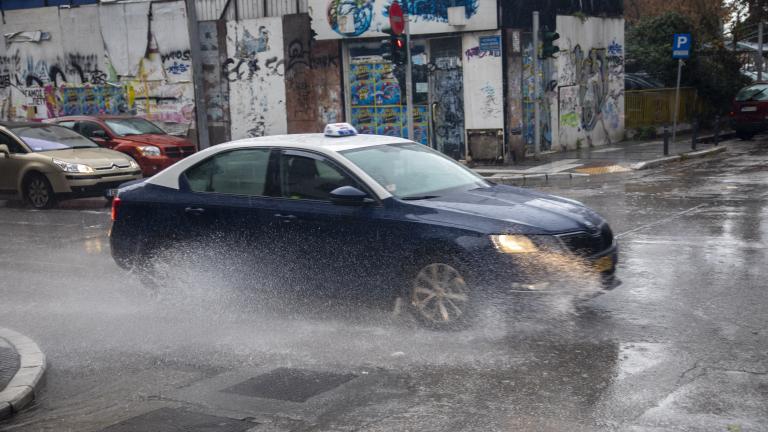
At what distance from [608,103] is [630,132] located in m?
1.91

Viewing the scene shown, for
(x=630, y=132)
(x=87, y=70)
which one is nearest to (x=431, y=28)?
(x=630, y=132)

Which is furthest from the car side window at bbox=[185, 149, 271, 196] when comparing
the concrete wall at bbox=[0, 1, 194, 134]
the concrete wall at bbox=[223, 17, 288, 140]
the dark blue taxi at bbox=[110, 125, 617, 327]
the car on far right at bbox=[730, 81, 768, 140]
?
the car on far right at bbox=[730, 81, 768, 140]

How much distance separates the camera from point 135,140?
64.8 feet

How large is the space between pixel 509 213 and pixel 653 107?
24.7 meters

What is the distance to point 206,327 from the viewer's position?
25.8 ft

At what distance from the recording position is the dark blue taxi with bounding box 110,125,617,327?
7.13m

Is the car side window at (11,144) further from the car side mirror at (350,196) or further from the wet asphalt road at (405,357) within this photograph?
the car side mirror at (350,196)

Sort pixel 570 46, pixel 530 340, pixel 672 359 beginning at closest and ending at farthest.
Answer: pixel 672 359
pixel 530 340
pixel 570 46

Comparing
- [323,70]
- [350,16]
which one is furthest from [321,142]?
[323,70]

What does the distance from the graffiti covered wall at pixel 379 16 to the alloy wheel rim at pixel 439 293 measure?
15595 mm

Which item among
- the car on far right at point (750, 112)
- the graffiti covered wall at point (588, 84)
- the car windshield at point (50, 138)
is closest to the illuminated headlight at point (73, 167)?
the car windshield at point (50, 138)

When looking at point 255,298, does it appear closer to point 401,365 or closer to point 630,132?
point 401,365

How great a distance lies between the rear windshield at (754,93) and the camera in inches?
1125

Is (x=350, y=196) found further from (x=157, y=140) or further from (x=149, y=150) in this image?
(x=157, y=140)
